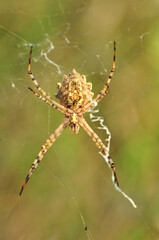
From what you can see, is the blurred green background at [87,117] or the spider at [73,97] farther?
the blurred green background at [87,117]

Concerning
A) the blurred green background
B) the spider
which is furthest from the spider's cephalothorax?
the blurred green background

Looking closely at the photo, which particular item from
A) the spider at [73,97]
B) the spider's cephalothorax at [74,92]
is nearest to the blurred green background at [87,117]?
the spider at [73,97]

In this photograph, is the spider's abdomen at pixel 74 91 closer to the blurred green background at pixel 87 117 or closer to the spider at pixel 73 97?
the spider at pixel 73 97

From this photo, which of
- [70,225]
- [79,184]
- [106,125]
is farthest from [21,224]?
[106,125]

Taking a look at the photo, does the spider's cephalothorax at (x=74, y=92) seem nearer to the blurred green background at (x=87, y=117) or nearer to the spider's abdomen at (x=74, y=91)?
the spider's abdomen at (x=74, y=91)

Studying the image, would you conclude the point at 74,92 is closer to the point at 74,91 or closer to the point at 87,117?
the point at 74,91

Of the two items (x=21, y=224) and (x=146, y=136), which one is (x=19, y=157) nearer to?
(x=21, y=224)
